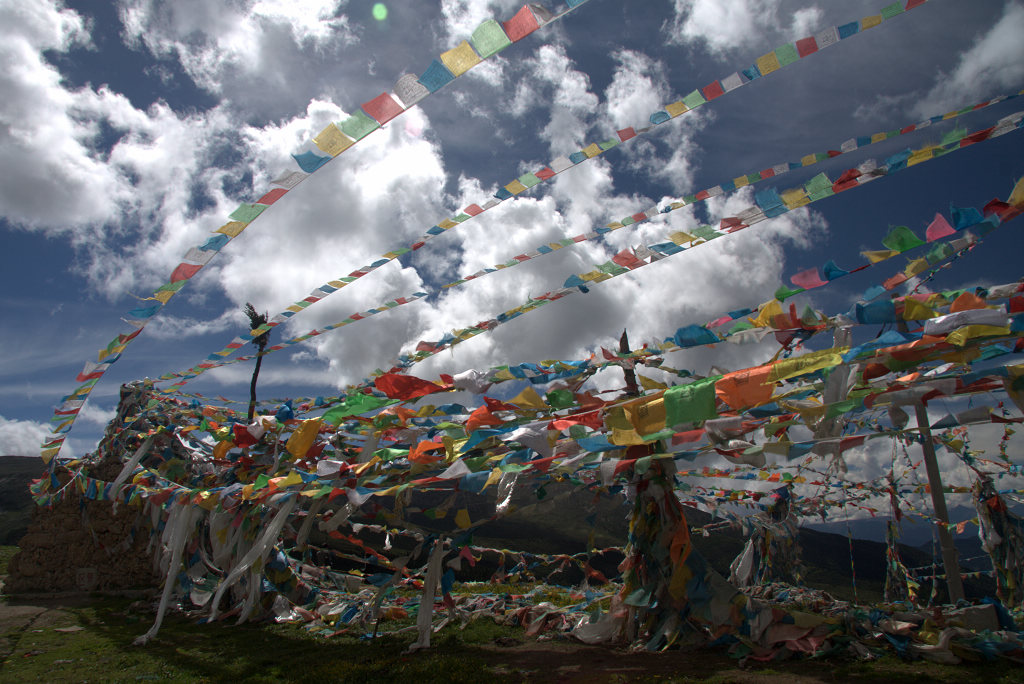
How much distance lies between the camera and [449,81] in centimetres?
303

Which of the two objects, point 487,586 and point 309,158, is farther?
point 487,586

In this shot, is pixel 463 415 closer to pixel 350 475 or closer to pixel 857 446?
pixel 350 475

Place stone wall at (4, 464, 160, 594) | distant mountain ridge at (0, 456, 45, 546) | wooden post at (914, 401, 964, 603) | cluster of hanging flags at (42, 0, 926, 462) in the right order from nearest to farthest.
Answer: cluster of hanging flags at (42, 0, 926, 462) → wooden post at (914, 401, 964, 603) → stone wall at (4, 464, 160, 594) → distant mountain ridge at (0, 456, 45, 546)

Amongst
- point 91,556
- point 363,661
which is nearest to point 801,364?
point 363,661

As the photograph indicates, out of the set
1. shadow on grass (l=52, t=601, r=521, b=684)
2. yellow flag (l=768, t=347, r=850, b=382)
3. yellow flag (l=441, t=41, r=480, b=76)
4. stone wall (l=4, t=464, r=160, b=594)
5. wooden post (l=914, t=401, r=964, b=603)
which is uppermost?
yellow flag (l=441, t=41, r=480, b=76)

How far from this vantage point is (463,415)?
5410 mm

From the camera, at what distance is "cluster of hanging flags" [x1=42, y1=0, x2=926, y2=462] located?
2889 mm

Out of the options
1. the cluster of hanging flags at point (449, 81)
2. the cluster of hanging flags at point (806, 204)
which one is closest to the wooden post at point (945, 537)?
the cluster of hanging flags at point (806, 204)

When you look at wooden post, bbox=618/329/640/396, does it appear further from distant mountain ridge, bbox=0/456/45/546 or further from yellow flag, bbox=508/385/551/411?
distant mountain ridge, bbox=0/456/45/546

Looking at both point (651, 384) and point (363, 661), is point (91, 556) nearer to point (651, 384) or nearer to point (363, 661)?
point (363, 661)

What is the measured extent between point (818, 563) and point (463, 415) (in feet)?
181

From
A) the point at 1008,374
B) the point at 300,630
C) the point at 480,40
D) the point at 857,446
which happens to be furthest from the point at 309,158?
the point at 300,630

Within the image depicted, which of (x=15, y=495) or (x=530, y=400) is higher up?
(x=530, y=400)

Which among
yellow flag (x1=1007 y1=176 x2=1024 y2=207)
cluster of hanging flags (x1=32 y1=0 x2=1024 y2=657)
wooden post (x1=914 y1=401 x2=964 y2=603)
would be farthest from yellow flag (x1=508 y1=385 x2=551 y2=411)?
wooden post (x1=914 y1=401 x2=964 y2=603)
